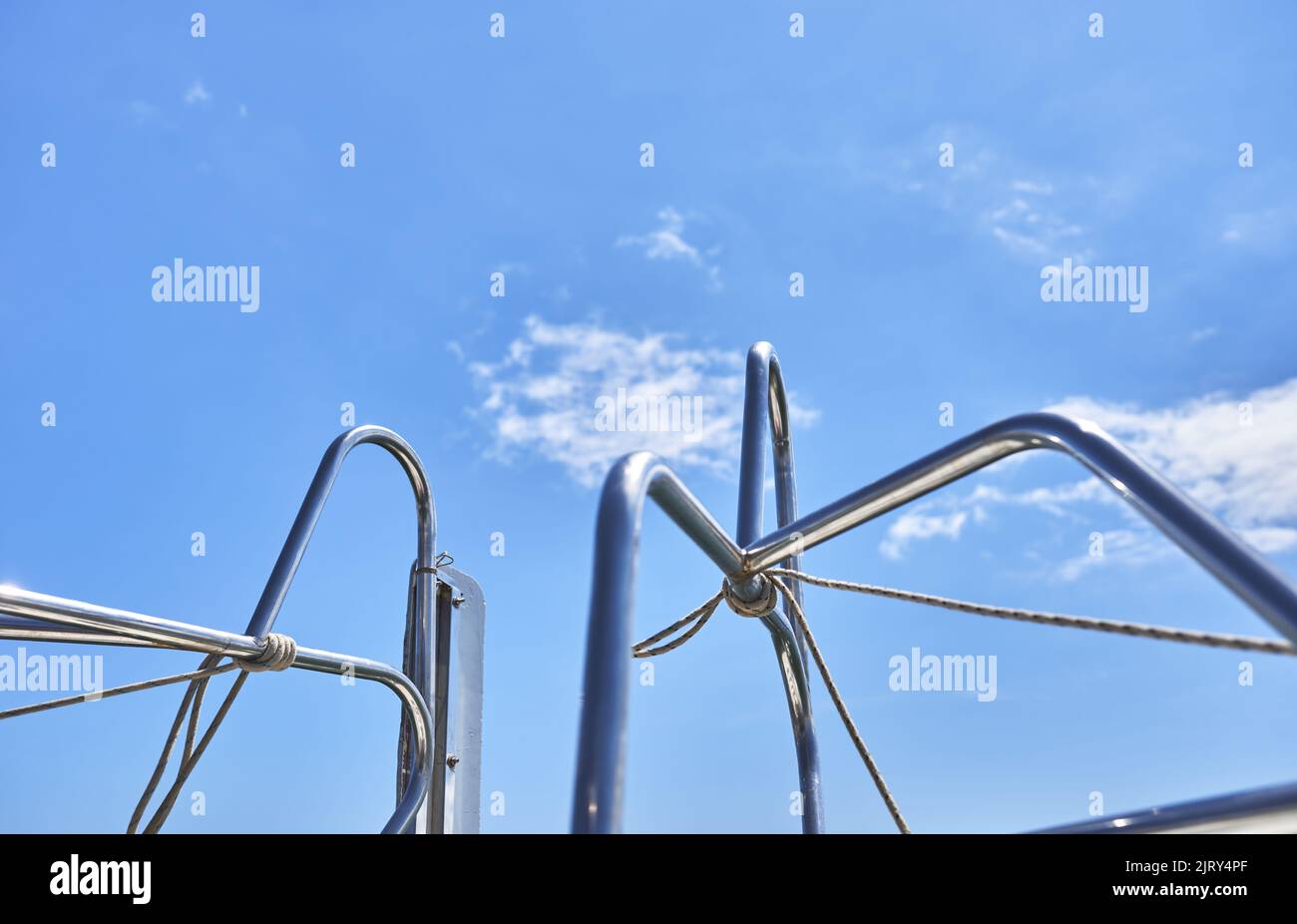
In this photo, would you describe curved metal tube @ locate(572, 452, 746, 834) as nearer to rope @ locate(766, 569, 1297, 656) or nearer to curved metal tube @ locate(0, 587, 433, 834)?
rope @ locate(766, 569, 1297, 656)

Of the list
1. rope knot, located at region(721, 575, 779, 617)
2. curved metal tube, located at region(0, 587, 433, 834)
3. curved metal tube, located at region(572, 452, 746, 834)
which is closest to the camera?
curved metal tube, located at region(572, 452, 746, 834)

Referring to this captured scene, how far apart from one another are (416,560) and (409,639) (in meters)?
0.24

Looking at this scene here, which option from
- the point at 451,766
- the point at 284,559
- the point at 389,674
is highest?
the point at 284,559

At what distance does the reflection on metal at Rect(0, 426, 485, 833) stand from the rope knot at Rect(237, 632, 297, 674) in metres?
0.03

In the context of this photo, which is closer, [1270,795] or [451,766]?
[1270,795]

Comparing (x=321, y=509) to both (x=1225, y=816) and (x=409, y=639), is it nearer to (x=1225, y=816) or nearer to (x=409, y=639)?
(x=409, y=639)

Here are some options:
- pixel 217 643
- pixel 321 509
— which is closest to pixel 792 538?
pixel 217 643

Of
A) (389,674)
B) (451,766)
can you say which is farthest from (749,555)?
(451,766)

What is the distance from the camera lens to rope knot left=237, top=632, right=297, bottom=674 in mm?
2201

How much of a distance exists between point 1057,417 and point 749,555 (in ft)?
1.71

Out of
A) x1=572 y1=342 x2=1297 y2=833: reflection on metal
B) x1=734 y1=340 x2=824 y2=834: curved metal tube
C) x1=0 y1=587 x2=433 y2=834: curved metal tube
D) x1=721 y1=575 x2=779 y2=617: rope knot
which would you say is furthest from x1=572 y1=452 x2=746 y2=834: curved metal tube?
x1=0 y1=587 x2=433 y2=834: curved metal tube

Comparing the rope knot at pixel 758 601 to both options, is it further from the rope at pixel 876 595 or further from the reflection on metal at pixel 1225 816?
the reflection on metal at pixel 1225 816
